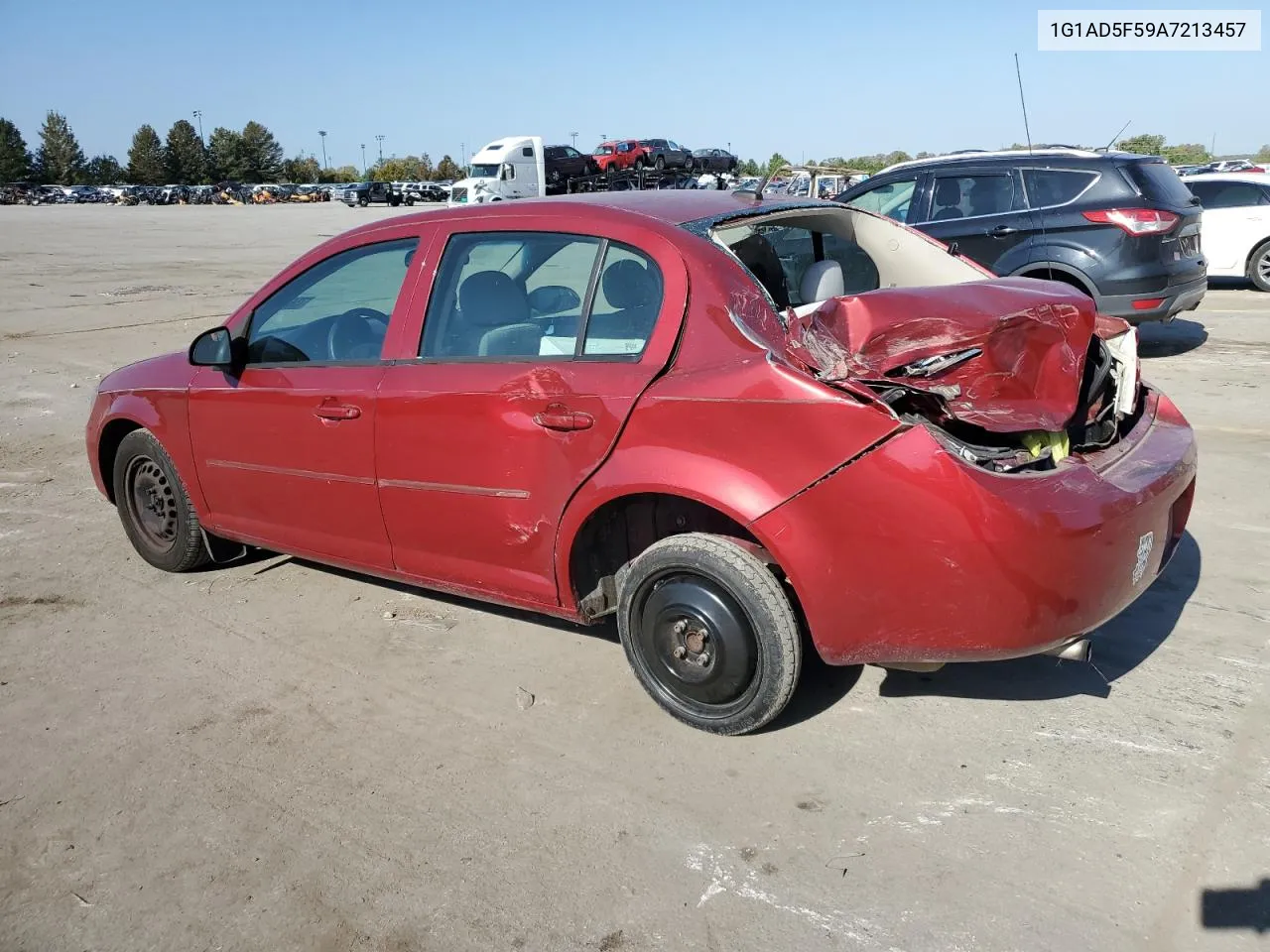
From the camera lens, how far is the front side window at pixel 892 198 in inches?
377

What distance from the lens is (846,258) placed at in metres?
4.54

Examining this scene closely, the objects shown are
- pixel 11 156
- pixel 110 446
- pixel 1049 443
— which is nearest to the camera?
pixel 1049 443

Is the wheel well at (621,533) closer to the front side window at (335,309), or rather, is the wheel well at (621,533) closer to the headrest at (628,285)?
the headrest at (628,285)

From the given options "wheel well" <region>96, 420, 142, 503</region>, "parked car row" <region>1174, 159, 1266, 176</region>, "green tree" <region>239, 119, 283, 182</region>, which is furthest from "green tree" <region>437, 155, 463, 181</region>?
"wheel well" <region>96, 420, 142, 503</region>

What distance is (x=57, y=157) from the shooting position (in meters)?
105

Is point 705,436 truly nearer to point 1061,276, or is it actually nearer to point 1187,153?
point 1061,276

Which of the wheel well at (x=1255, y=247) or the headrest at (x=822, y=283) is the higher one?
the headrest at (x=822, y=283)

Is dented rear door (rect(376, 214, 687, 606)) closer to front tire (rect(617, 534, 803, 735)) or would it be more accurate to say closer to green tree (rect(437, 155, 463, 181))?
front tire (rect(617, 534, 803, 735))

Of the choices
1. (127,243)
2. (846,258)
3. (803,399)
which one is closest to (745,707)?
(803,399)

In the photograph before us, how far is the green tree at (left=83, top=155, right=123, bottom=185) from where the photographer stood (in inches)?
4274

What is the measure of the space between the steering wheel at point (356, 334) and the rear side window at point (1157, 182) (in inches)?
273

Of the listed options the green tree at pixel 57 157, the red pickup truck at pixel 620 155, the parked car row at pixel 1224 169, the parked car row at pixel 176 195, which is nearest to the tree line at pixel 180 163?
the green tree at pixel 57 157

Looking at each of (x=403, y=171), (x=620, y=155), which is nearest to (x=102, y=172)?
(x=403, y=171)

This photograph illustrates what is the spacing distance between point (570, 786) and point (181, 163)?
120 m
